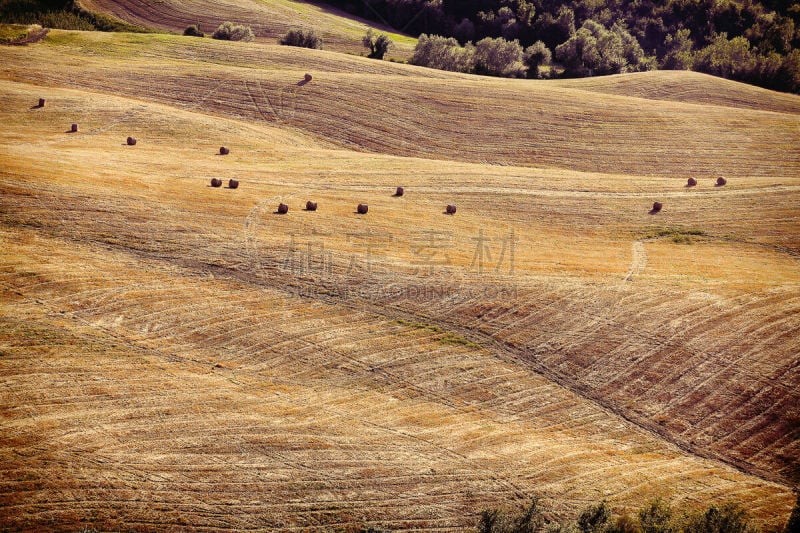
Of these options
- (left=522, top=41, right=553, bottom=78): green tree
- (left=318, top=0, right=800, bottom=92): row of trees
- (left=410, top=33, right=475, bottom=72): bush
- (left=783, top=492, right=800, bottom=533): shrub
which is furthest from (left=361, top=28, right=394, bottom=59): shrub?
(left=783, top=492, right=800, bottom=533): shrub

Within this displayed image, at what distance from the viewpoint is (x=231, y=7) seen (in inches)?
3944

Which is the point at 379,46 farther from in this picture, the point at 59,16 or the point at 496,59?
the point at 59,16

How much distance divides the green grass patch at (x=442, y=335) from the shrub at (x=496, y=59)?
62.9 m

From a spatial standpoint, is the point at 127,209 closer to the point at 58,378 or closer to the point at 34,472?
the point at 58,378

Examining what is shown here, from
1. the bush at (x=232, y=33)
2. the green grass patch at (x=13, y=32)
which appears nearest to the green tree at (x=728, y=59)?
the bush at (x=232, y=33)

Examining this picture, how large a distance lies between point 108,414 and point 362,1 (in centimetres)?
10702

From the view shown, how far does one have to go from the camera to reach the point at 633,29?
398 feet

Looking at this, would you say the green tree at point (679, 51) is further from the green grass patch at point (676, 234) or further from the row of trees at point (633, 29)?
the green grass patch at point (676, 234)

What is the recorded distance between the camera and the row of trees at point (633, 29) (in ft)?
318

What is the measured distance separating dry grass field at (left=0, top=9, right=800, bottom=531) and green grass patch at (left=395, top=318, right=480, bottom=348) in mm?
152

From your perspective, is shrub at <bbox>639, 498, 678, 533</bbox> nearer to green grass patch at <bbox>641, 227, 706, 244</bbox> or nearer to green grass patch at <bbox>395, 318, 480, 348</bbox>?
green grass patch at <bbox>395, 318, 480, 348</bbox>

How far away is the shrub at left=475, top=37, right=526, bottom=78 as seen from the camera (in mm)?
91125

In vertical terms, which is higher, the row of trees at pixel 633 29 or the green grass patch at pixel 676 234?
the row of trees at pixel 633 29

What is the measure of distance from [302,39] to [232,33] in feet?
29.1
